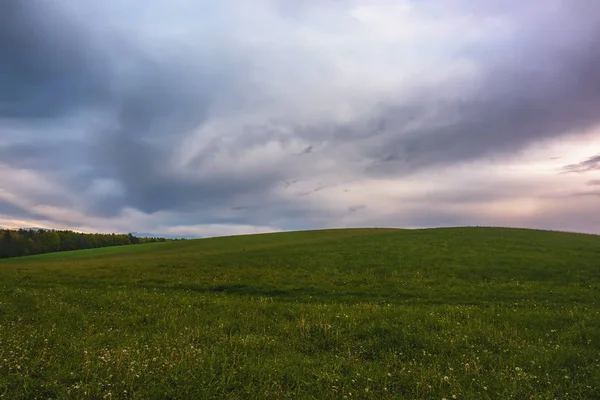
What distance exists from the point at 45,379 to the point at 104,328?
206 inches

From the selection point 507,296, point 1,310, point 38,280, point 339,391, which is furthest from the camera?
point 38,280

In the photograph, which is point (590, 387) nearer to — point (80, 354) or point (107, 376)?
point (107, 376)

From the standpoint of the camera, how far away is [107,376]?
8.59 meters

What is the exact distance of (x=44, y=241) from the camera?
140 metres

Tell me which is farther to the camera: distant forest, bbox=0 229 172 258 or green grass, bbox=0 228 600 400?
distant forest, bbox=0 229 172 258

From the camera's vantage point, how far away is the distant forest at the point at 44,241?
413 ft

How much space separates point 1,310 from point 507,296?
89.8 ft

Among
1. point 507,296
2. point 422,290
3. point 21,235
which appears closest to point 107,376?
point 422,290

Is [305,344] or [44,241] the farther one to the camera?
[44,241]

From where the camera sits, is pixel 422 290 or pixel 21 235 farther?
pixel 21 235

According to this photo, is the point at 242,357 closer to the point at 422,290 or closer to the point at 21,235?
the point at 422,290

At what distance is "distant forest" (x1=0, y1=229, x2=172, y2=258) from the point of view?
125975mm

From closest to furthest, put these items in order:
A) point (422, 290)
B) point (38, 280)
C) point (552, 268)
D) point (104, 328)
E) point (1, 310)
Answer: point (104, 328)
point (1, 310)
point (422, 290)
point (38, 280)
point (552, 268)

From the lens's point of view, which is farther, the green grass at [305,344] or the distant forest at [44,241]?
the distant forest at [44,241]
